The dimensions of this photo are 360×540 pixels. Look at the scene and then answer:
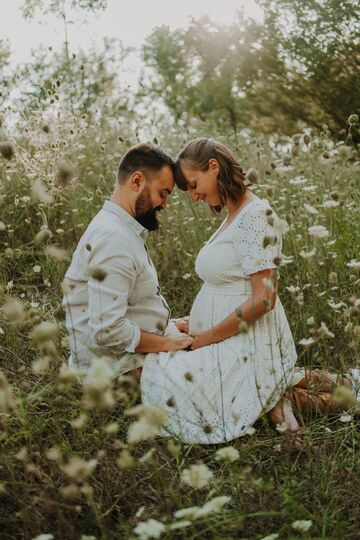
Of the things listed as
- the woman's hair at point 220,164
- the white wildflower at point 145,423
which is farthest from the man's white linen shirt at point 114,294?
the white wildflower at point 145,423

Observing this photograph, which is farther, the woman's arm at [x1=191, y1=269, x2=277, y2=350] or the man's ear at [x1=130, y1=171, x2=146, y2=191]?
the man's ear at [x1=130, y1=171, x2=146, y2=191]

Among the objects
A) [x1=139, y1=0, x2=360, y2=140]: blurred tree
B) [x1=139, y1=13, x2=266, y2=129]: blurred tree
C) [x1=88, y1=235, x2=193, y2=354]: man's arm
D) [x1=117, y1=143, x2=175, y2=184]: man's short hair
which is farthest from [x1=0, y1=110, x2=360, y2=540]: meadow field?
[x1=139, y1=13, x2=266, y2=129]: blurred tree

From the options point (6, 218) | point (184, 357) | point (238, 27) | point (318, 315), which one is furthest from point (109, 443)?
point (238, 27)

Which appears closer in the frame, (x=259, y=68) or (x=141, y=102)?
(x=141, y=102)

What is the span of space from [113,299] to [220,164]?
807 millimetres

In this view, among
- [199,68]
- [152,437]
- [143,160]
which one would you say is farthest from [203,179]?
[199,68]

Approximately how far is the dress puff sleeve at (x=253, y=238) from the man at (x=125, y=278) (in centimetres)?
39

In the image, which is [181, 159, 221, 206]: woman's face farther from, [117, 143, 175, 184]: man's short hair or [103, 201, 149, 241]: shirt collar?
[103, 201, 149, 241]: shirt collar

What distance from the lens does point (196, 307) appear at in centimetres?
310

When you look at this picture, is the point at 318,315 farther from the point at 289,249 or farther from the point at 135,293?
the point at 135,293

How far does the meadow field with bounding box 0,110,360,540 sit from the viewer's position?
73.0 inches

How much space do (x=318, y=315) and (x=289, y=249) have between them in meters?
0.75

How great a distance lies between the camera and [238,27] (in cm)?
1356

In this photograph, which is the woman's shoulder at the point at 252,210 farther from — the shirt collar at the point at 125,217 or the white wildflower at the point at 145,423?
the white wildflower at the point at 145,423
